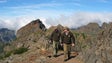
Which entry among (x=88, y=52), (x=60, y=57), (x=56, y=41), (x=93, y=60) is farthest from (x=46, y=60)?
(x=93, y=60)

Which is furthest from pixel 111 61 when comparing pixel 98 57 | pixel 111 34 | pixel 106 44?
pixel 111 34

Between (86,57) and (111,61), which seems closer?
(111,61)

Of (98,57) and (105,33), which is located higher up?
(105,33)

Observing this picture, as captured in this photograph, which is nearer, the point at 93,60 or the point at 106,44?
the point at 93,60

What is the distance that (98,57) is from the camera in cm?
3075

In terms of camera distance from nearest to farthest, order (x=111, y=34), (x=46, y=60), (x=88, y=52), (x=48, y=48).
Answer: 1. (x=88, y=52)
2. (x=111, y=34)
3. (x=46, y=60)
4. (x=48, y=48)

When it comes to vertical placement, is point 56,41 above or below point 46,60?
above

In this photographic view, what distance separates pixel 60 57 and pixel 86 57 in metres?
5.50

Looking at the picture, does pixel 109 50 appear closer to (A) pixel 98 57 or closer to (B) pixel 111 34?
(A) pixel 98 57

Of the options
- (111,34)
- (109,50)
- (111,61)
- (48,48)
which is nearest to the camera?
(111,61)

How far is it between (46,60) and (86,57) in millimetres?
7972

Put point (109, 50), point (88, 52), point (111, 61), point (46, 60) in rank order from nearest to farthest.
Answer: point (111, 61), point (109, 50), point (88, 52), point (46, 60)

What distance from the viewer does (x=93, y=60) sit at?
3058 centimetres

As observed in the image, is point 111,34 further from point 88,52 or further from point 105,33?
point 88,52
